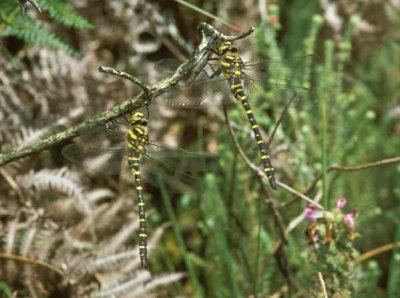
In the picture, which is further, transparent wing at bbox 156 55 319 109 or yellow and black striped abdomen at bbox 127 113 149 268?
transparent wing at bbox 156 55 319 109

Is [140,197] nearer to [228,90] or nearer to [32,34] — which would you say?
[228,90]

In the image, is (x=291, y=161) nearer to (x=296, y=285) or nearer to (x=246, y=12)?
(x=296, y=285)

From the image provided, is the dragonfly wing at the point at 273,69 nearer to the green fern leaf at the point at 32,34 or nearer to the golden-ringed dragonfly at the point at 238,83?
the golden-ringed dragonfly at the point at 238,83

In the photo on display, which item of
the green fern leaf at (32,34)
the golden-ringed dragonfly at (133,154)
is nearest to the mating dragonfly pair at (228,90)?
the golden-ringed dragonfly at (133,154)

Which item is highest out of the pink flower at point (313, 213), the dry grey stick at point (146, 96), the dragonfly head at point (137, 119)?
the dragonfly head at point (137, 119)

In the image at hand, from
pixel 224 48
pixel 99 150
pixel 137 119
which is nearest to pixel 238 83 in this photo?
pixel 224 48

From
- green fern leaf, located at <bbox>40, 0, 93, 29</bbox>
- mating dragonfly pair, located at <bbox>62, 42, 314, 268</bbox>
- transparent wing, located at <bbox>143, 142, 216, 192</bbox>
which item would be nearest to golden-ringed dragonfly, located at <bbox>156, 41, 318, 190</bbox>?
mating dragonfly pair, located at <bbox>62, 42, 314, 268</bbox>

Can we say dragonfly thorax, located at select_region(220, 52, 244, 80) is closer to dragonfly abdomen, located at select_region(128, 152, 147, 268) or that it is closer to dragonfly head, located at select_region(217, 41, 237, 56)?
dragonfly head, located at select_region(217, 41, 237, 56)

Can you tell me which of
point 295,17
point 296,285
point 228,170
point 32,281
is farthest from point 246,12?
point 32,281
